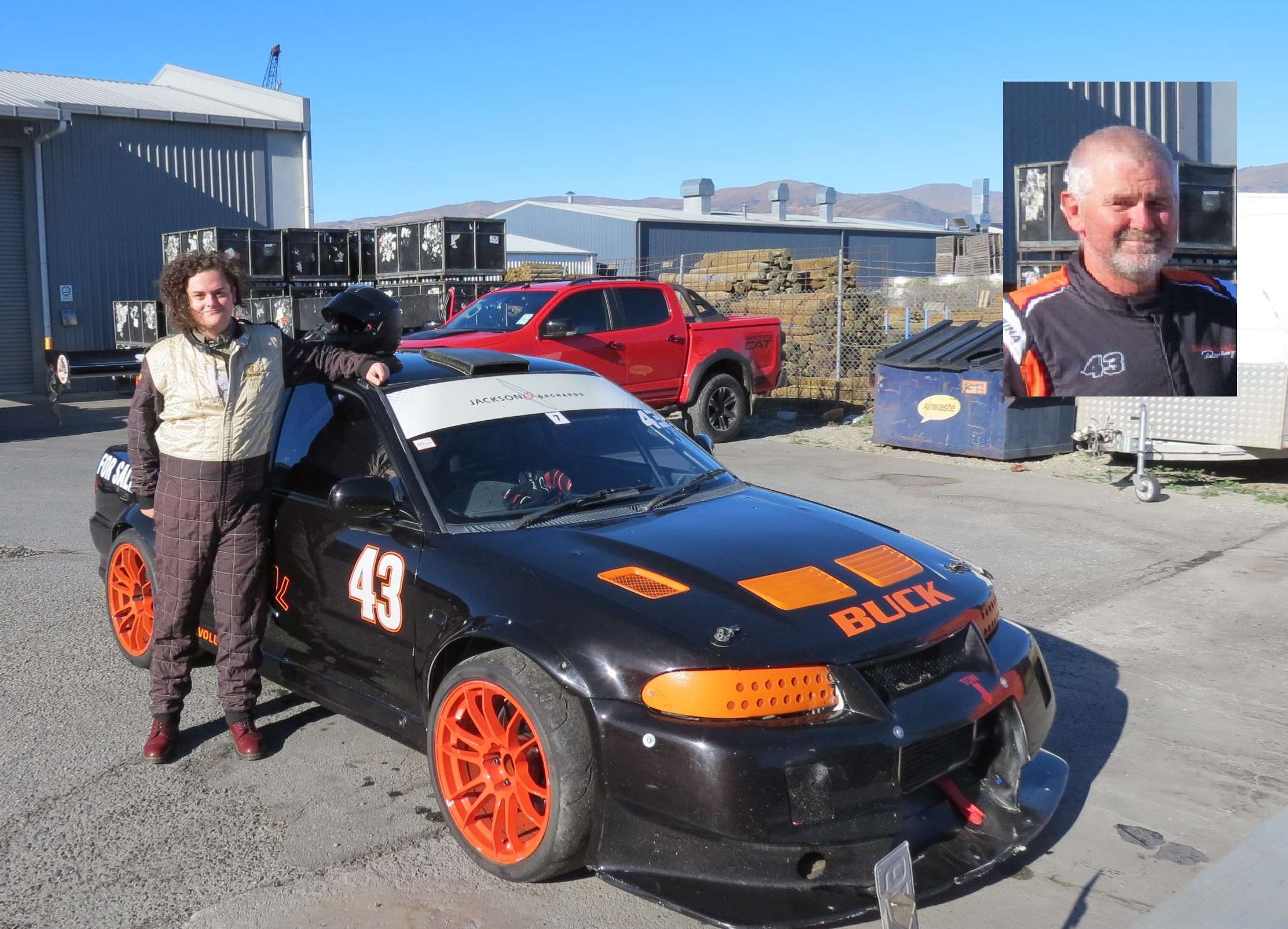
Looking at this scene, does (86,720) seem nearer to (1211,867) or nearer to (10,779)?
(10,779)

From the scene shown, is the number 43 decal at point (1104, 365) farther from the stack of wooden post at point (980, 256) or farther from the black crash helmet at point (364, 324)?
the stack of wooden post at point (980, 256)

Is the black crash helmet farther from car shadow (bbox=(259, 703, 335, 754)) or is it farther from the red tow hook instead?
the red tow hook

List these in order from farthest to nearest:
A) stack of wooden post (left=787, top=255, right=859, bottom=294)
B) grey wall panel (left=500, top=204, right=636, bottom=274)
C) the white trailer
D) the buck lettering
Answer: grey wall panel (left=500, top=204, right=636, bottom=274) < stack of wooden post (left=787, top=255, right=859, bottom=294) < the white trailer < the buck lettering

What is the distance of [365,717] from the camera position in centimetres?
409

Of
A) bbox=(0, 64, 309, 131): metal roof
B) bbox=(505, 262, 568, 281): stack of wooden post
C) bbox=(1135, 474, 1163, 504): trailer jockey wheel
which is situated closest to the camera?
bbox=(1135, 474, 1163, 504): trailer jockey wheel

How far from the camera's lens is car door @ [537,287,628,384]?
1256 cm

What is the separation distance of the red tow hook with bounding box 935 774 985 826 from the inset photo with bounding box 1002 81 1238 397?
3.53 meters

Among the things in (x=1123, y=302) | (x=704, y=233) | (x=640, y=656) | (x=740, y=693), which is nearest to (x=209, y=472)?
(x=640, y=656)

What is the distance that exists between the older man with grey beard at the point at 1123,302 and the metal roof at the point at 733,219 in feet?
142

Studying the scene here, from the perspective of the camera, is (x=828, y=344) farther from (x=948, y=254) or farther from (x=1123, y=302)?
(x=1123, y=302)

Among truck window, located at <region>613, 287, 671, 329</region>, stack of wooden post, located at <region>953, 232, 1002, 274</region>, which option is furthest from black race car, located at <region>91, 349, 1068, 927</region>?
stack of wooden post, located at <region>953, 232, 1002, 274</region>

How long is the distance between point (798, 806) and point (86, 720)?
331cm

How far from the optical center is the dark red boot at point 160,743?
4398mm

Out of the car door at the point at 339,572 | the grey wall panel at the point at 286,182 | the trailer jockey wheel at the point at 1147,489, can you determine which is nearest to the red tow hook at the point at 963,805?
the car door at the point at 339,572
